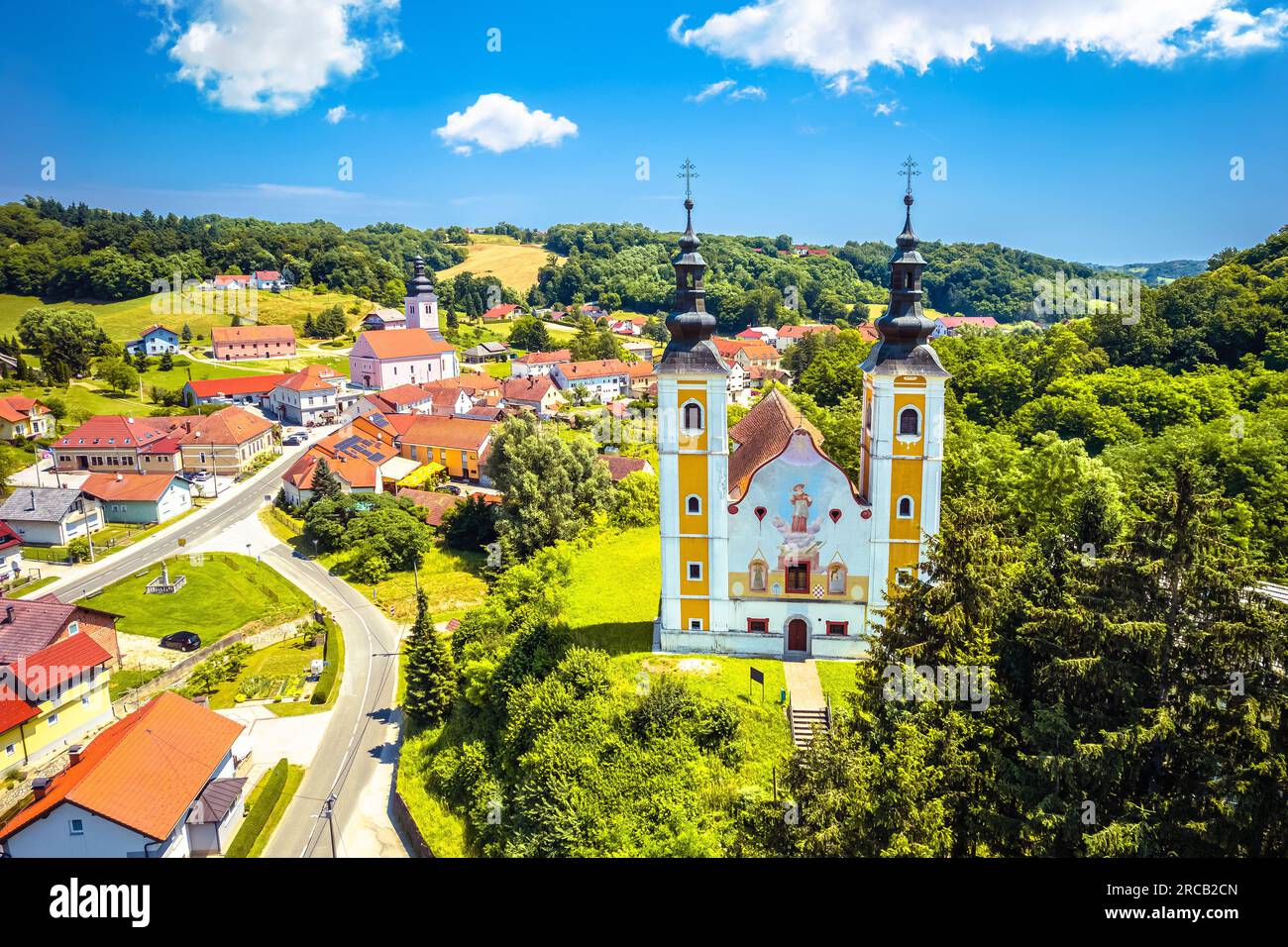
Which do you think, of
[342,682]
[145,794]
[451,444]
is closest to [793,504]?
[145,794]

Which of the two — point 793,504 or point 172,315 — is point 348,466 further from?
point 172,315

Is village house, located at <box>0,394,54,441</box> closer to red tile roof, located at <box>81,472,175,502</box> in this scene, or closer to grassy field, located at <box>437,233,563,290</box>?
red tile roof, located at <box>81,472,175,502</box>

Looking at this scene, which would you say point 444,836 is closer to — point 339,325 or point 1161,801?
point 1161,801

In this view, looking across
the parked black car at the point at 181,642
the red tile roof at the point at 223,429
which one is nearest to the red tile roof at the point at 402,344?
the red tile roof at the point at 223,429

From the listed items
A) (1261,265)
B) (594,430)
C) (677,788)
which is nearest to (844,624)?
(677,788)

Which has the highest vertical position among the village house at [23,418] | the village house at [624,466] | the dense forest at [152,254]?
the dense forest at [152,254]

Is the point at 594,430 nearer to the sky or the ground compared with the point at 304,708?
nearer to the sky

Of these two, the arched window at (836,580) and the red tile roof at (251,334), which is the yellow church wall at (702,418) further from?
the red tile roof at (251,334)
